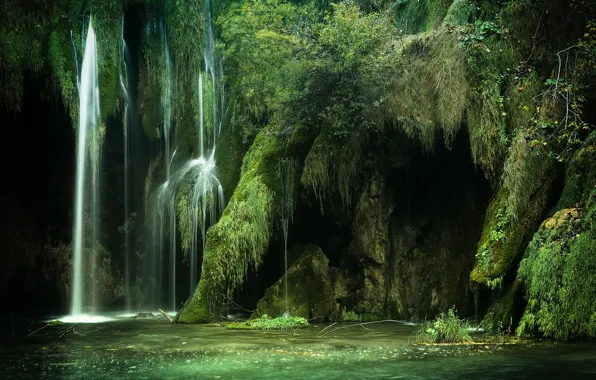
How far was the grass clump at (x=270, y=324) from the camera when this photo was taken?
13.9 meters

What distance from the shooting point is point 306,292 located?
641 inches

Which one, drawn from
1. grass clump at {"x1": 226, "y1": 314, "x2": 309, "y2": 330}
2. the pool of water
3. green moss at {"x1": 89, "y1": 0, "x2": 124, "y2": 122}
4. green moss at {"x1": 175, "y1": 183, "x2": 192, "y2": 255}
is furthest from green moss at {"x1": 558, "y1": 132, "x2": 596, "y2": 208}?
green moss at {"x1": 89, "y1": 0, "x2": 124, "y2": 122}

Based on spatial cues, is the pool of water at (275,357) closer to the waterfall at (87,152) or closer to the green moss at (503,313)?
the green moss at (503,313)

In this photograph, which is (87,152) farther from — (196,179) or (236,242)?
(236,242)

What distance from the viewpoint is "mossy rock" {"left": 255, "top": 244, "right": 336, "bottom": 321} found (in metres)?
15.9

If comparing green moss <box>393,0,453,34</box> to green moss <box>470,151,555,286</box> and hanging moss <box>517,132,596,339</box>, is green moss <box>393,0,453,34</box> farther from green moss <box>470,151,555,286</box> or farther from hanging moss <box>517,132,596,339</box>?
hanging moss <box>517,132,596,339</box>

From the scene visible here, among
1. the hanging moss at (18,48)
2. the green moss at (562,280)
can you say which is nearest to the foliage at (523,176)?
the green moss at (562,280)

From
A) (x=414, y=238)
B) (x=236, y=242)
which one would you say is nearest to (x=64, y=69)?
(x=236, y=242)

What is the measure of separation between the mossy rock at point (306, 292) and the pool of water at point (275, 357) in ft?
8.56

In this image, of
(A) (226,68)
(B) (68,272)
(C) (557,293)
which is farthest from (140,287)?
(C) (557,293)

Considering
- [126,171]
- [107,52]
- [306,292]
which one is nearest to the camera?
[306,292]

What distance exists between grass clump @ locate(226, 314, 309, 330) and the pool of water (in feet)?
2.45

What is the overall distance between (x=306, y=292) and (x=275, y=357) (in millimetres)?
6732

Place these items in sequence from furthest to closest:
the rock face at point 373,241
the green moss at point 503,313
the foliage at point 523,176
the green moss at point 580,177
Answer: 1. the rock face at point 373,241
2. the foliage at point 523,176
3. the green moss at point 503,313
4. the green moss at point 580,177
